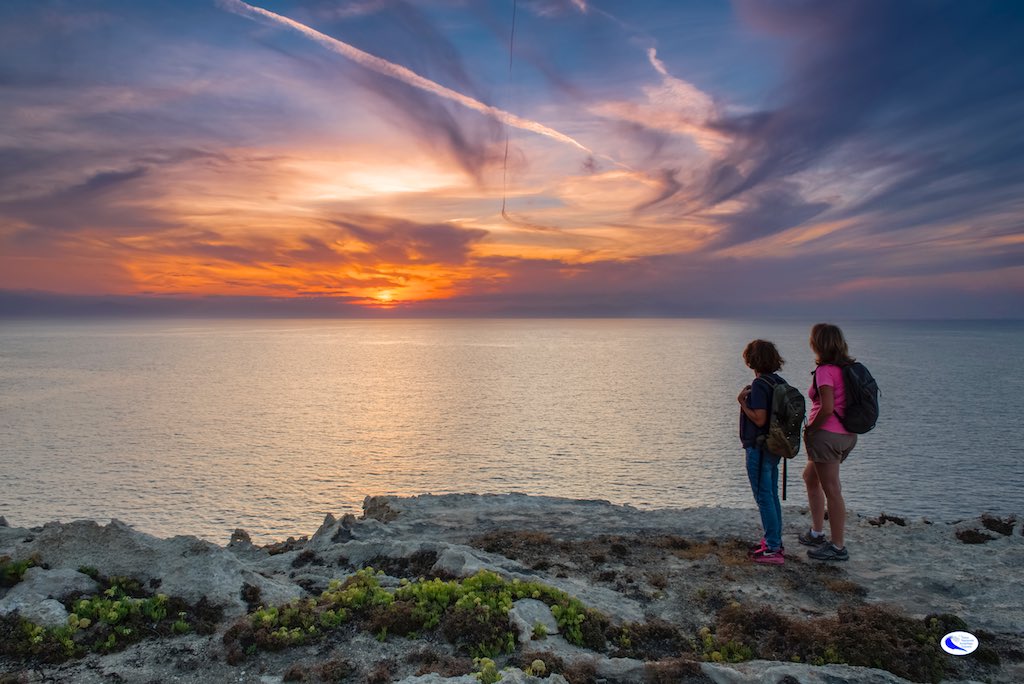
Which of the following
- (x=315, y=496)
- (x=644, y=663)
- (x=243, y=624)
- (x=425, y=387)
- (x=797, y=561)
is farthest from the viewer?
(x=425, y=387)

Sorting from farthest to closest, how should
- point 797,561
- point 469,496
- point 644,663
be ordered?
point 469,496, point 797,561, point 644,663

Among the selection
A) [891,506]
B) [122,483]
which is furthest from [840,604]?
[122,483]

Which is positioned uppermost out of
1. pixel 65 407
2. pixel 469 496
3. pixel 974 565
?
pixel 974 565

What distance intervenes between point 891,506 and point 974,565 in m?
21.5

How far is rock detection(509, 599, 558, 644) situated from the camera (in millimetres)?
8641

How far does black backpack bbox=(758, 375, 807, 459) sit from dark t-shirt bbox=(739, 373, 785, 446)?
0.09 meters

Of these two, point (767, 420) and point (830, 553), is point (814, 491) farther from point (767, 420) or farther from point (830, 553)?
point (767, 420)

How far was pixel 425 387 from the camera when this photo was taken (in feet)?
328

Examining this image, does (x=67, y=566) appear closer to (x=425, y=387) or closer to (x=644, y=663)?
(x=644, y=663)

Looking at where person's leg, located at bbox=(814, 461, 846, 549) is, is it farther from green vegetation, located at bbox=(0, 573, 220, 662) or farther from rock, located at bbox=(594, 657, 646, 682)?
green vegetation, located at bbox=(0, 573, 220, 662)

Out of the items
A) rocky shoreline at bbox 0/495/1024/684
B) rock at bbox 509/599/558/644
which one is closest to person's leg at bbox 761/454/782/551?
rocky shoreline at bbox 0/495/1024/684

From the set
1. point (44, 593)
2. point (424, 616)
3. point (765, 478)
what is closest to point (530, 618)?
point (424, 616)

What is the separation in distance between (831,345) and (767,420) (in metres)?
1.80

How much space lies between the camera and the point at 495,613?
8898mm
